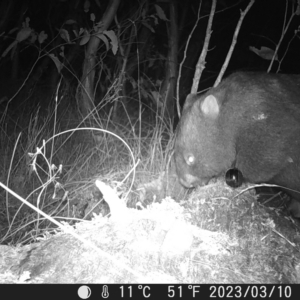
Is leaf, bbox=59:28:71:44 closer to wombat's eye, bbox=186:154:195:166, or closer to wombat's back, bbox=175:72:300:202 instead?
wombat's back, bbox=175:72:300:202

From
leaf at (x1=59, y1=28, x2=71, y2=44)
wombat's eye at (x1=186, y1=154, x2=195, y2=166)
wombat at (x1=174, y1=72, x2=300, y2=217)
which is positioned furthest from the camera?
leaf at (x1=59, y1=28, x2=71, y2=44)

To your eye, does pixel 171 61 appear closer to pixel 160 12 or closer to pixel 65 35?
pixel 160 12

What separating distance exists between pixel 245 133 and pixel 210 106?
478 millimetres

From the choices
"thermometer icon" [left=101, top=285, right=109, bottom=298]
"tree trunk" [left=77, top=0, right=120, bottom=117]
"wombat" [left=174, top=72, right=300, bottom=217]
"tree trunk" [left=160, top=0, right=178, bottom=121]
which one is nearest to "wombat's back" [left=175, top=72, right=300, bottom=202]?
"wombat" [left=174, top=72, right=300, bottom=217]

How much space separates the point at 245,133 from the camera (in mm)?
3383

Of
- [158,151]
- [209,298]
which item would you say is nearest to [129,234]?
[209,298]

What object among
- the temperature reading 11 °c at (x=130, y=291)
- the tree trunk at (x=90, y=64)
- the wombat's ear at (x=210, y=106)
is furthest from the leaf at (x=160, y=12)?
the temperature reading 11 °c at (x=130, y=291)

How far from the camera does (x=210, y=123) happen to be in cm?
367

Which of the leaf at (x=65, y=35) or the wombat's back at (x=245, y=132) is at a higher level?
the leaf at (x=65, y=35)

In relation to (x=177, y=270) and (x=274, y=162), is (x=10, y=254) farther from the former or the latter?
(x=274, y=162)

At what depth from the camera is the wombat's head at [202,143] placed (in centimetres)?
361

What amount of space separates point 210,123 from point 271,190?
123cm

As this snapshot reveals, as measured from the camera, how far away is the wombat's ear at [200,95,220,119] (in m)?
3.58

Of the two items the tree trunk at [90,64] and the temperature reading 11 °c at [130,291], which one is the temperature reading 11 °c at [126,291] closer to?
the temperature reading 11 °c at [130,291]
